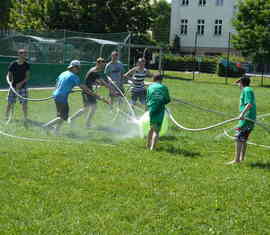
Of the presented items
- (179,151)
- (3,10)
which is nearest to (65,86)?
(179,151)

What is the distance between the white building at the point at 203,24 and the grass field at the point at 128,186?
161 feet

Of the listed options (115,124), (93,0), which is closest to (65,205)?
(115,124)

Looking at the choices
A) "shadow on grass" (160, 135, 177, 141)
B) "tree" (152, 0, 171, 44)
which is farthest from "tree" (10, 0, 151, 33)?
"tree" (152, 0, 171, 44)

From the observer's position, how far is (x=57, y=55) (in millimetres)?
24016

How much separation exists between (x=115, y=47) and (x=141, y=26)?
544 inches

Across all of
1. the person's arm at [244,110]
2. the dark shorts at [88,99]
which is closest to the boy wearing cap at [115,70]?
the dark shorts at [88,99]

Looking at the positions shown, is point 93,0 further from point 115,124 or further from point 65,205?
point 65,205

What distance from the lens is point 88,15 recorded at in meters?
36.7

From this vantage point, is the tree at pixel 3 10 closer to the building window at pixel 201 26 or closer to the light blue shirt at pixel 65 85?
the building window at pixel 201 26

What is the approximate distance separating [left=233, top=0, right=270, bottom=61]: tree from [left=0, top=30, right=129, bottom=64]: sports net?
10494 millimetres

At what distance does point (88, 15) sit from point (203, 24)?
25121 millimetres

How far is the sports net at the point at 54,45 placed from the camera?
23672 mm

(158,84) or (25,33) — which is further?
(25,33)

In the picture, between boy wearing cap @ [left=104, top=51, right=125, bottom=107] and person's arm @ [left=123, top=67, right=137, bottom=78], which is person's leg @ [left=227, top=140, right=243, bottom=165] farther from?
boy wearing cap @ [left=104, top=51, right=125, bottom=107]
